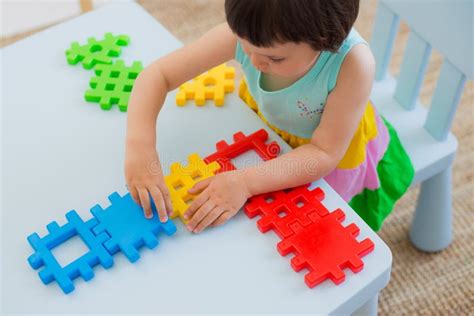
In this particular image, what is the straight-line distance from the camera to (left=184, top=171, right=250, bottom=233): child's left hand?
811 mm

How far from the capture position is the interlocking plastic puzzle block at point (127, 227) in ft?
2.59

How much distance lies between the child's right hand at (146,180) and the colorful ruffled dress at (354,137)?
0.22 meters

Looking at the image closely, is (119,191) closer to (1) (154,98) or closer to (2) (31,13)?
(1) (154,98)

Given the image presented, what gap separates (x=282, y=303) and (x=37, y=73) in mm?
587

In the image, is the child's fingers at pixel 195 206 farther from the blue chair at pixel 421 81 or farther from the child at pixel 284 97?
the blue chair at pixel 421 81

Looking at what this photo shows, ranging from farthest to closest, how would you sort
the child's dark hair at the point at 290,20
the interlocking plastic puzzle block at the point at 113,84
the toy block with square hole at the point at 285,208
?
the interlocking plastic puzzle block at the point at 113,84, the toy block with square hole at the point at 285,208, the child's dark hair at the point at 290,20

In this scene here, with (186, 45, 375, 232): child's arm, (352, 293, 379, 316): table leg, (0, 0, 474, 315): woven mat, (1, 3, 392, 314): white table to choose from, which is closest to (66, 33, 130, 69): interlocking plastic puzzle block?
(1, 3, 392, 314): white table

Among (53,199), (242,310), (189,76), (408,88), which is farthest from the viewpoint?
(408,88)

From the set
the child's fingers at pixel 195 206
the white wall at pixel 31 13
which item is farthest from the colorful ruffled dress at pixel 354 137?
the white wall at pixel 31 13

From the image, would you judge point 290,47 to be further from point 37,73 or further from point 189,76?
point 37,73

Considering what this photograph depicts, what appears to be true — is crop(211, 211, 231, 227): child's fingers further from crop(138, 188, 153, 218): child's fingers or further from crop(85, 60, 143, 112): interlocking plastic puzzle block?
crop(85, 60, 143, 112): interlocking plastic puzzle block

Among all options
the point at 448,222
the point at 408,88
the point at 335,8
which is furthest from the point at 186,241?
the point at 448,222

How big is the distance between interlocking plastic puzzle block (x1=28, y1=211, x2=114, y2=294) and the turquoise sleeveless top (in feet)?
1.11

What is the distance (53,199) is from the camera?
0.86 meters
